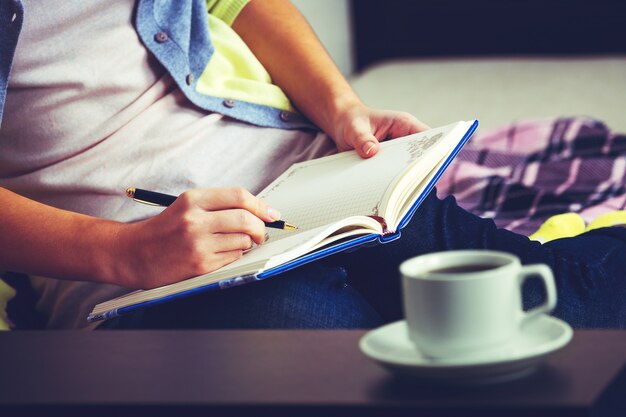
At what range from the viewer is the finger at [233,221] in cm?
74

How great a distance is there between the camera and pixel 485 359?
0.47m

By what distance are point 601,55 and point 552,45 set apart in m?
0.14

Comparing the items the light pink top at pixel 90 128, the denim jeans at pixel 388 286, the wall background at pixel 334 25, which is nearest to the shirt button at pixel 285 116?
the light pink top at pixel 90 128

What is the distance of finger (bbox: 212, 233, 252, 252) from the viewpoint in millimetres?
747

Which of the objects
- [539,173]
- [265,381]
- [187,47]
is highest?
[187,47]

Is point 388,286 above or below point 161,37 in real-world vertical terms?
below

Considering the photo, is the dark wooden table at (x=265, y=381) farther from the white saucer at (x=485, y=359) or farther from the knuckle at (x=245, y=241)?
the knuckle at (x=245, y=241)

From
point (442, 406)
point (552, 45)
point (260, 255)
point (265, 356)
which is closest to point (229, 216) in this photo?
point (260, 255)

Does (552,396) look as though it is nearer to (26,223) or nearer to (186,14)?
(26,223)

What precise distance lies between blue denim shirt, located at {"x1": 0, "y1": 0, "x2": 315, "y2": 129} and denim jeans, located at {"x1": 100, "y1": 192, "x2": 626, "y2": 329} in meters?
0.22

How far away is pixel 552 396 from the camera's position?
45cm

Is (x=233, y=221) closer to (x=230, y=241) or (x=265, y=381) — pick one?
(x=230, y=241)

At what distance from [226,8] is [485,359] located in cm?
74

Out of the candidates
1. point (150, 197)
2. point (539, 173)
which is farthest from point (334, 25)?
point (150, 197)
